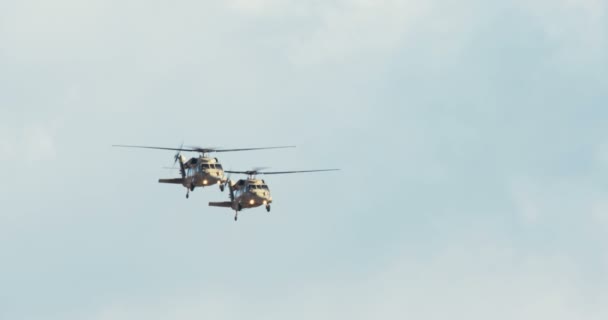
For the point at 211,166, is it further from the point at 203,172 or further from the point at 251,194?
the point at 251,194

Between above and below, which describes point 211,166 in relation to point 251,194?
above

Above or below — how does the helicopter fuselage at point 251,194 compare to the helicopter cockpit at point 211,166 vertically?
below

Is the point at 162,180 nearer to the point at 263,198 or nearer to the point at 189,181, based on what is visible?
the point at 189,181

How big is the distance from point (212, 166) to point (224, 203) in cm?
999

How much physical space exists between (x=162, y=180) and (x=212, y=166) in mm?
9770

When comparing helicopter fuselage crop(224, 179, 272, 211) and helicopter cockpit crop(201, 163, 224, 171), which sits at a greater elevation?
helicopter cockpit crop(201, 163, 224, 171)

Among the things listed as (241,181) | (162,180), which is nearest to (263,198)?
(241,181)

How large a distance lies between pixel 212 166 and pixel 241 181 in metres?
5.36

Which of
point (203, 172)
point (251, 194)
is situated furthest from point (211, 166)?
point (251, 194)

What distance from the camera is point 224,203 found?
182250mm

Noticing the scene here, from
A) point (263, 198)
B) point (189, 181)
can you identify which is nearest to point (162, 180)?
point (189, 181)

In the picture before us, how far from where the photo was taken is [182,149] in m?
174

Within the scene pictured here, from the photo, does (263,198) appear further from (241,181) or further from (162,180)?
(162,180)

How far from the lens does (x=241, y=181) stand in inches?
6954
